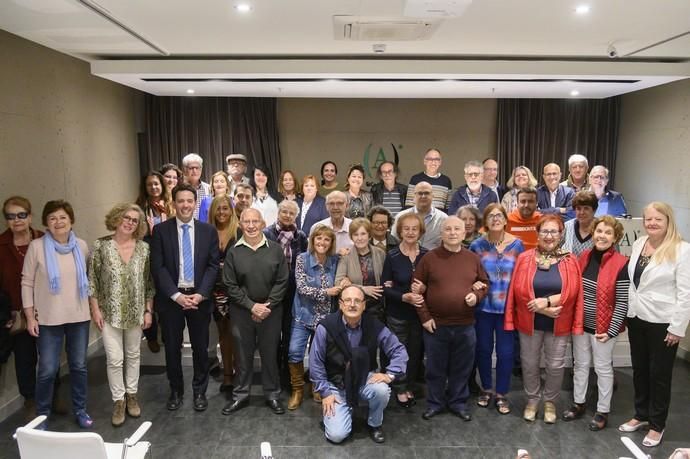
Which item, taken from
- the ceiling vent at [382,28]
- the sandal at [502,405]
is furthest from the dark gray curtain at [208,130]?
the sandal at [502,405]

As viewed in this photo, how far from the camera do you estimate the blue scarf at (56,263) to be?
A: 3.08m

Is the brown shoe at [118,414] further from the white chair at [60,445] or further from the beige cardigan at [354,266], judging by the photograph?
the beige cardigan at [354,266]

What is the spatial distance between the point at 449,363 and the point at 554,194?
7.30ft

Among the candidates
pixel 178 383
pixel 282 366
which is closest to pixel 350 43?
pixel 282 366

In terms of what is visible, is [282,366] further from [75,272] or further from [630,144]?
[630,144]

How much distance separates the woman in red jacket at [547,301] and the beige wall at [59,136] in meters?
3.63

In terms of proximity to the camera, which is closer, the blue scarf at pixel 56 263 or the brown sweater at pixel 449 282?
the blue scarf at pixel 56 263

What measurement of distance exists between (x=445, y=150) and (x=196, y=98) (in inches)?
130

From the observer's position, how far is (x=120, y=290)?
10.7 ft

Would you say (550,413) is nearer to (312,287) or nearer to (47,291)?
(312,287)

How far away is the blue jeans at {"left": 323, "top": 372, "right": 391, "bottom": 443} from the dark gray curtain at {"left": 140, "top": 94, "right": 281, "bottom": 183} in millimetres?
3783

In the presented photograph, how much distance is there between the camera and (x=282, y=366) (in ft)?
13.0

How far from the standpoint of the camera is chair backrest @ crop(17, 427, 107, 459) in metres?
1.90

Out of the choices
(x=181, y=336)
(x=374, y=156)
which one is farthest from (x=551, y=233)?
(x=374, y=156)
